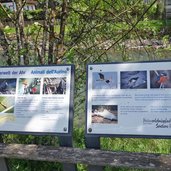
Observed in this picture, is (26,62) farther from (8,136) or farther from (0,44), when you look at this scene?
(8,136)

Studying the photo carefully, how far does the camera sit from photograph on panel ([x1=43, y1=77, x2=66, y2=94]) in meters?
3.79

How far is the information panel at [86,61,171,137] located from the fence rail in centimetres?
17

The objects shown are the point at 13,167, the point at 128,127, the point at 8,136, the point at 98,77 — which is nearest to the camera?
the point at 128,127

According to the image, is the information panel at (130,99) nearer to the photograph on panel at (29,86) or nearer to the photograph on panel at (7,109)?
the photograph on panel at (29,86)

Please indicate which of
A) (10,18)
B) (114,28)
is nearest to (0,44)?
(10,18)

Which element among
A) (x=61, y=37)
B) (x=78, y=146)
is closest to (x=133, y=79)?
(x=61, y=37)

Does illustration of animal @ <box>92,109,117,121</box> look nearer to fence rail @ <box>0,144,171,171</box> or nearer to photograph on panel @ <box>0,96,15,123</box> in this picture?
fence rail @ <box>0,144,171,171</box>

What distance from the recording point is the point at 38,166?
482 centimetres

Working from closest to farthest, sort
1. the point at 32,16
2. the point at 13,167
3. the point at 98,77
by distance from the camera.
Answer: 1. the point at 98,77
2. the point at 13,167
3. the point at 32,16

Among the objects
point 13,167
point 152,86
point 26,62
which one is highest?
point 26,62

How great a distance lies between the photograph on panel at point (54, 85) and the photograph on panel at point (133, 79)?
52cm

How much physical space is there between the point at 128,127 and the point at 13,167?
1.76 meters

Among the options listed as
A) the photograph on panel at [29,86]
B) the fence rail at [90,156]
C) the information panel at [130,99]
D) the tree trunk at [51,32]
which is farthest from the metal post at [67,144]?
the tree trunk at [51,32]

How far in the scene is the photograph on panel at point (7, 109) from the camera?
12.7ft
